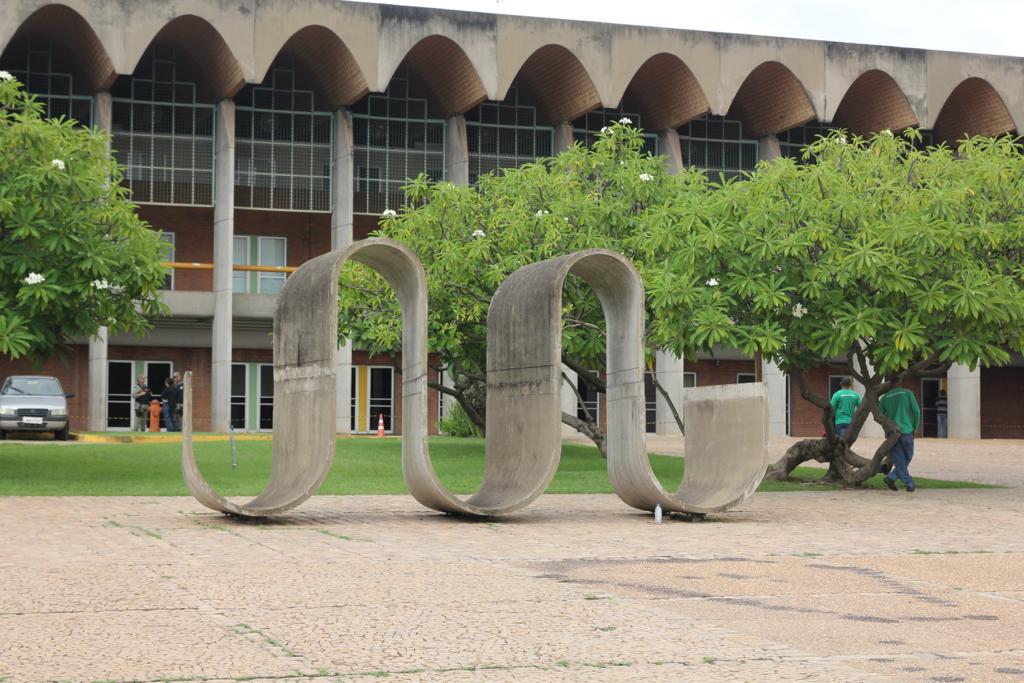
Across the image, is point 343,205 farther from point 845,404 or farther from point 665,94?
point 845,404

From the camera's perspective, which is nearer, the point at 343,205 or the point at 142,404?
the point at 142,404

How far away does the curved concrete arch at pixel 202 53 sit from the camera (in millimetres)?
37344

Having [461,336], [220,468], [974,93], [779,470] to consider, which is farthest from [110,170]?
[974,93]

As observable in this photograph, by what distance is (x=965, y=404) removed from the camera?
44500 millimetres

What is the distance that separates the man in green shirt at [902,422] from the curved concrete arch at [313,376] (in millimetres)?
7873

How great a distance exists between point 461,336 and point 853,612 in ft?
56.6

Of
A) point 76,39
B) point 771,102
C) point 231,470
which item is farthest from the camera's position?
point 771,102

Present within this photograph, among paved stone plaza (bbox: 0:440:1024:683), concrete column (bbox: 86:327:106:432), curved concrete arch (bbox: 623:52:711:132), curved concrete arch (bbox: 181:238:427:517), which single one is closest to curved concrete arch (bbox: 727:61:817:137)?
curved concrete arch (bbox: 623:52:711:132)

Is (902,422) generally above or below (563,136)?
below

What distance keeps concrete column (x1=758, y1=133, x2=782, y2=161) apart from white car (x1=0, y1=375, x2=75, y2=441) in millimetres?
23634

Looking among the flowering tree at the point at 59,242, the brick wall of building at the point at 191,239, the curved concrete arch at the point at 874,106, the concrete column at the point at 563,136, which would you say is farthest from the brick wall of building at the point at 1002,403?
the flowering tree at the point at 59,242

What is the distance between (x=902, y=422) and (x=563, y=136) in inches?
1008

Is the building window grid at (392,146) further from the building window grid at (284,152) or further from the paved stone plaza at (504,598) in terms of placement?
the paved stone plaza at (504,598)

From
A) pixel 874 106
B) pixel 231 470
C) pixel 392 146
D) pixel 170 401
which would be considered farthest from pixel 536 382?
pixel 874 106
